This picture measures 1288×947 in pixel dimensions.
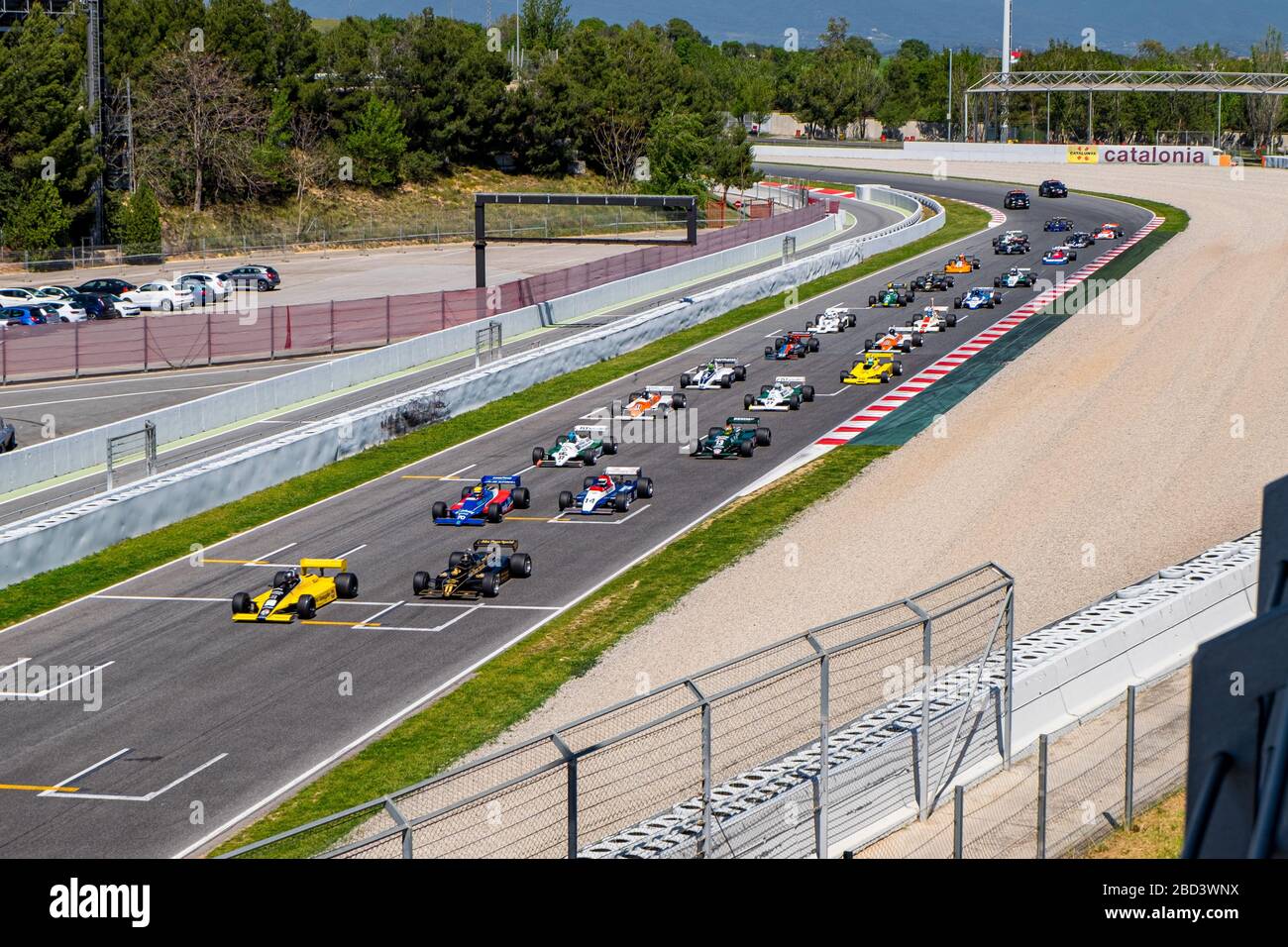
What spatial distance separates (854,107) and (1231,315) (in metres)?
118

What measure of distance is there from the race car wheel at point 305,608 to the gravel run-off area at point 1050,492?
202 inches

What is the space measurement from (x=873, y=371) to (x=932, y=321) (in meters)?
→ 7.21

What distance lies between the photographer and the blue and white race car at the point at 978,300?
176 feet

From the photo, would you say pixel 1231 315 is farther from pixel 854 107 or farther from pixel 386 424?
pixel 854 107

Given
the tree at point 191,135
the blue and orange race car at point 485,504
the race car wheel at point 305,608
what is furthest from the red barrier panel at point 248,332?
the tree at point 191,135

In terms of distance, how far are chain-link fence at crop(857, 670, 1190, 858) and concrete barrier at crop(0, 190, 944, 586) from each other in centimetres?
1849

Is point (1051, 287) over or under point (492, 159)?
under

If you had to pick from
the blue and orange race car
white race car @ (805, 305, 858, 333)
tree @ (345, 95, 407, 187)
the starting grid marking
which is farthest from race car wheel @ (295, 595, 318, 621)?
tree @ (345, 95, 407, 187)

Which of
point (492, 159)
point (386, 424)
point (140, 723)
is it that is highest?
point (492, 159)

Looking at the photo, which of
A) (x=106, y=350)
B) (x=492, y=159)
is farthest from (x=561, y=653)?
(x=492, y=159)

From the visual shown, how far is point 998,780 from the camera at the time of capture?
16.2 m

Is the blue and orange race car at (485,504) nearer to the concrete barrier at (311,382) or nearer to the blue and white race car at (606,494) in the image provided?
the blue and white race car at (606,494)

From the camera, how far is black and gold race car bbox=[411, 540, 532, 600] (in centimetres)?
2550

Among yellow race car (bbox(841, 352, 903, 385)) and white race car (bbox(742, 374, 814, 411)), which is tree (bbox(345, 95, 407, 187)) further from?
white race car (bbox(742, 374, 814, 411))
